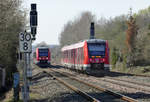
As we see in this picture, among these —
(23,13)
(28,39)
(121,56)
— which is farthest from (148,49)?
(28,39)

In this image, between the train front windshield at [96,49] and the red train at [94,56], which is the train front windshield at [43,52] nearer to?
the red train at [94,56]

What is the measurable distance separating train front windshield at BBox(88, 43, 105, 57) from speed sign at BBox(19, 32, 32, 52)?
54.0ft

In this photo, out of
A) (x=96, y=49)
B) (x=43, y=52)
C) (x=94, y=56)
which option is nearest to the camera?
(x=94, y=56)

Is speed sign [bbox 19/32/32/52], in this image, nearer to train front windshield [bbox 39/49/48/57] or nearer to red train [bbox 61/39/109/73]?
red train [bbox 61/39/109/73]

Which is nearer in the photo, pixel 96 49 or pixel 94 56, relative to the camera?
pixel 94 56

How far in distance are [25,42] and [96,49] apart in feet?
55.5

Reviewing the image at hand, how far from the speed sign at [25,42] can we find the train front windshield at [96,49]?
1647 centimetres

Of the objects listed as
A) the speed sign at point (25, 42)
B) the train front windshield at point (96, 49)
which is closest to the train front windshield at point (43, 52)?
the train front windshield at point (96, 49)

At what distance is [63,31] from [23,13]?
89.8 meters

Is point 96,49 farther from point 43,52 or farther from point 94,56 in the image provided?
point 43,52

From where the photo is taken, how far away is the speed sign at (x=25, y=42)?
11.2 m

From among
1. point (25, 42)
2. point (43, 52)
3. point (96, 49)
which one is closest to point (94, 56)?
point (96, 49)

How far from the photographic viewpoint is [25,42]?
37.1 ft

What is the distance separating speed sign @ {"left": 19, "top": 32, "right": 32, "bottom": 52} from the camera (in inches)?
442
